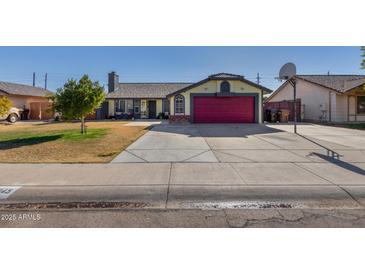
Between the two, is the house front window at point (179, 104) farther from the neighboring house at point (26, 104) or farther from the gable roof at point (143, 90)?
the neighboring house at point (26, 104)

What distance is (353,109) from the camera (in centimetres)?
2273

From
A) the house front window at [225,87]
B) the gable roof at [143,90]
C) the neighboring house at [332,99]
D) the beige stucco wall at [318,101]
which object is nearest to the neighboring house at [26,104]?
the gable roof at [143,90]

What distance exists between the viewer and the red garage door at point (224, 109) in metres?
21.5

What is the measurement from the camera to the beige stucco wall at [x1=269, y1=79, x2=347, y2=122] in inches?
882

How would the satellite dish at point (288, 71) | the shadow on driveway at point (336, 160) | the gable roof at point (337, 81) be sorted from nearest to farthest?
the shadow on driveway at point (336, 160) → the satellite dish at point (288, 71) → the gable roof at point (337, 81)

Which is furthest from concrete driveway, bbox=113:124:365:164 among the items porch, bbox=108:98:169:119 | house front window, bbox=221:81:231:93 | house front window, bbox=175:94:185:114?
porch, bbox=108:98:169:119

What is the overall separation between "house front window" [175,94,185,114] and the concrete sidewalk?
14952mm

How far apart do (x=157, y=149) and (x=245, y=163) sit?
11.9ft

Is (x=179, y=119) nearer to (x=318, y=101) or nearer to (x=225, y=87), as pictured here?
(x=225, y=87)

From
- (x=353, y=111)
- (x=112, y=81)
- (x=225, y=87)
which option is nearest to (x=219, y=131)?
(x=225, y=87)

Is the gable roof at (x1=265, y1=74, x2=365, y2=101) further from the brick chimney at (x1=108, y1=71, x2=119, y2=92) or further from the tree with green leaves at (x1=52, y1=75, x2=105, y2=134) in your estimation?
the brick chimney at (x1=108, y1=71, x2=119, y2=92)

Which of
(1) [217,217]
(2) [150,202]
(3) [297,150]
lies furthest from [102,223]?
(3) [297,150]

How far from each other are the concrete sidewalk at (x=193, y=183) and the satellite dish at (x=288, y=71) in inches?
403

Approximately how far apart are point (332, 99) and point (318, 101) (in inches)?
74.0
